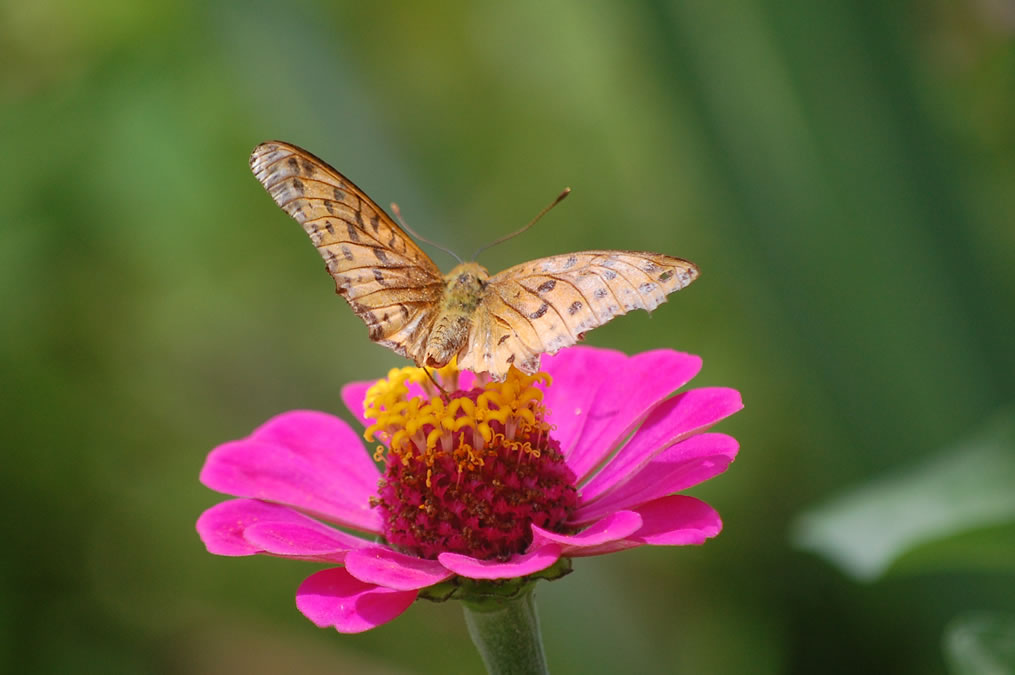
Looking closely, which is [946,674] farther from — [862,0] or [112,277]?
[112,277]

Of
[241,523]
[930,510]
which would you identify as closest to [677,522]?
[241,523]

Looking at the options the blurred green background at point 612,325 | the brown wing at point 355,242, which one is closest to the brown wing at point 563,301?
the brown wing at point 355,242

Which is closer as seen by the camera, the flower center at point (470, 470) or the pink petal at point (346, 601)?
the pink petal at point (346, 601)

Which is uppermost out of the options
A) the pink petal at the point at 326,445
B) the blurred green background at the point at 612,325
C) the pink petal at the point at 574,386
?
the blurred green background at the point at 612,325

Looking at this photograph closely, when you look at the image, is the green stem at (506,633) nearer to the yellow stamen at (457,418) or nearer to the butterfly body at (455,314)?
the yellow stamen at (457,418)

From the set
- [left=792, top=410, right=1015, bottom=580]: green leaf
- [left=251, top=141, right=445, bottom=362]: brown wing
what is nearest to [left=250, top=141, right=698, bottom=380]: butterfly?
[left=251, top=141, right=445, bottom=362]: brown wing

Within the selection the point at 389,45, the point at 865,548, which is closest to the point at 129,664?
the point at 865,548

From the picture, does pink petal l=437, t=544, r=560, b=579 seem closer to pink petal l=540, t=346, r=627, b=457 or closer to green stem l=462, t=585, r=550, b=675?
green stem l=462, t=585, r=550, b=675
